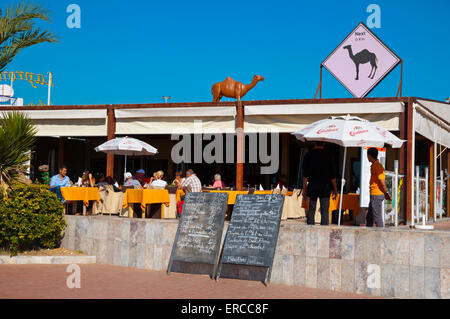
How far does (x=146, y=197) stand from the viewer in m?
10.2

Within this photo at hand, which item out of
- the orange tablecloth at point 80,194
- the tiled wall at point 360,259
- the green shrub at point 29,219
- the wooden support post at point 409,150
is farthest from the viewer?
the wooden support post at point 409,150

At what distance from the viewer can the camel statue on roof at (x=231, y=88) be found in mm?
14180

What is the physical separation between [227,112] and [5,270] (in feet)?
21.8

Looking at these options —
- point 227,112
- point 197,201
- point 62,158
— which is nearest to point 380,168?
point 197,201

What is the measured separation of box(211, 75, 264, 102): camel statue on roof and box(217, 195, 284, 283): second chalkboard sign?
21.2 ft

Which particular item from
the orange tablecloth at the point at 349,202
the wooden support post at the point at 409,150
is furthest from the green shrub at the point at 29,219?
the wooden support post at the point at 409,150

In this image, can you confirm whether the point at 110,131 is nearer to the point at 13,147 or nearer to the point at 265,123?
the point at 265,123

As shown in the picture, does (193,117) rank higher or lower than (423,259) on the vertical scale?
higher

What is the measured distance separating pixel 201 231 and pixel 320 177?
1.94 metres

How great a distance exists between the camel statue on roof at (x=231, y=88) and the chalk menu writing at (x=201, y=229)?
6.08 metres

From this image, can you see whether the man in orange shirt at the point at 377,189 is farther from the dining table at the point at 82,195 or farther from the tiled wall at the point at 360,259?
the dining table at the point at 82,195

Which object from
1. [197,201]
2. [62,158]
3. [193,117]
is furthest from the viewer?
[62,158]

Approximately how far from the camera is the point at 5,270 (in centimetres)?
823
